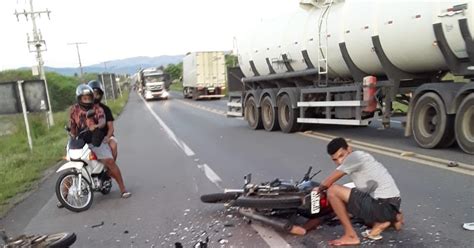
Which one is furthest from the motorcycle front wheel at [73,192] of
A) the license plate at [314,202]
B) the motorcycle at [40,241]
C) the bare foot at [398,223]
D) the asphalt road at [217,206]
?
the bare foot at [398,223]

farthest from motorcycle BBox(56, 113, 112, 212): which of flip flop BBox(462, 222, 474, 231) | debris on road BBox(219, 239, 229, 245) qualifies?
flip flop BBox(462, 222, 474, 231)

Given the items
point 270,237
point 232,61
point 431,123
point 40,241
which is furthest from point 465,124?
point 232,61

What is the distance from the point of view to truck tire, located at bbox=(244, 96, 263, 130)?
53.4 ft

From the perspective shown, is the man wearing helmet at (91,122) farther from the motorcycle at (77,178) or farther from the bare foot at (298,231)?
the bare foot at (298,231)

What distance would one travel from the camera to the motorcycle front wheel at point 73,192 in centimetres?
680


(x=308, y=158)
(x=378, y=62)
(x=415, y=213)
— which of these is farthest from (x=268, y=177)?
(x=378, y=62)

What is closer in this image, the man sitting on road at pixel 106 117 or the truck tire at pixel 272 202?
the truck tire at pixel 272 202

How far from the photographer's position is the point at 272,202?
511cm

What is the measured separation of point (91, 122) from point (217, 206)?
87.0 inches

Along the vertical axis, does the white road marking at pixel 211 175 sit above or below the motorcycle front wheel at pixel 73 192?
below

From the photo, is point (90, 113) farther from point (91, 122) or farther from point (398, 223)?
point (398, 223)

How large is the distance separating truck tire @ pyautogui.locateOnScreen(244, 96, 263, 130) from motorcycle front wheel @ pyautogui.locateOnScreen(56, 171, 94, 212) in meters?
9.63

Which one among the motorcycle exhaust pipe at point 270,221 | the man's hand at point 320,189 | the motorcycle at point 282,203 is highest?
the man's hand at point 320,189

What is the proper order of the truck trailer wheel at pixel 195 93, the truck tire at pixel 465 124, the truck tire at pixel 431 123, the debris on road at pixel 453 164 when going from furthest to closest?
the truck trailer wheel at pixel 195 93 → the truck tire at pixel 431 123 → the truck tire at pixel 465 124 → the debris on road at pixel 453 164
